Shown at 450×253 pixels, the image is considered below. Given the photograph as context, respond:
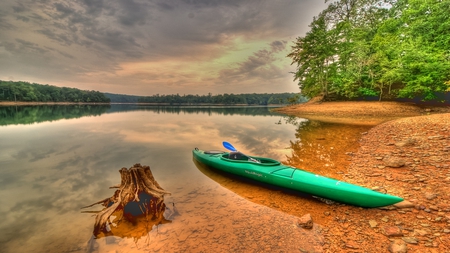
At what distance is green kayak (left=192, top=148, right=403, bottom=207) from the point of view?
14.7 feet

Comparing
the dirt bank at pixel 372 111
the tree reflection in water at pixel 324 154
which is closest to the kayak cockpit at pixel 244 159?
the tree reflection in water at pixel 324 154

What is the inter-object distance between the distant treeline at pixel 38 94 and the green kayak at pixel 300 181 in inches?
4830

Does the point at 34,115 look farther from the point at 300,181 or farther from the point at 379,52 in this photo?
the point at 379,52

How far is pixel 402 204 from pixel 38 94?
464 ft

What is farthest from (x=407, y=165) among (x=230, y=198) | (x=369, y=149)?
(x=230, y=198)

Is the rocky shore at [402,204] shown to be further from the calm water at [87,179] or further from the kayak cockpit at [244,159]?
the kayak cockpit at [244,159]

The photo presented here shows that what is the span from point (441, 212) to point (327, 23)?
3748 cm

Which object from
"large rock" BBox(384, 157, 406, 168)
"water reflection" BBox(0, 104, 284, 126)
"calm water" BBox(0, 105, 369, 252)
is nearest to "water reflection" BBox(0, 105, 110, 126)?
"water reflection" BBox(0, 104, 284, 126)

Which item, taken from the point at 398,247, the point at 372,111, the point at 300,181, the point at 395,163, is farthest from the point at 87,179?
the point at 372,111

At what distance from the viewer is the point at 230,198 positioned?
18.7 ft

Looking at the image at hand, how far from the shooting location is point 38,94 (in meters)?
96.6

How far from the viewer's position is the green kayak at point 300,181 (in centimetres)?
449

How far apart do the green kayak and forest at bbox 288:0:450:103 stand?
61.3 ft

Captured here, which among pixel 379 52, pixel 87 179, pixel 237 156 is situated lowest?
pixel 87 179
